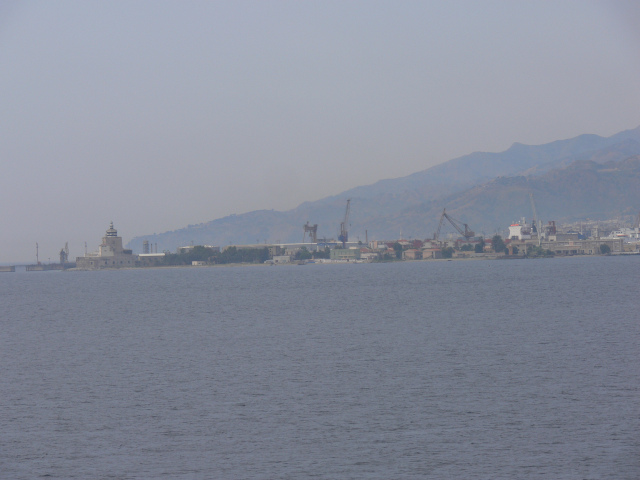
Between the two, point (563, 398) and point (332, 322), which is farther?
point (332, 322)

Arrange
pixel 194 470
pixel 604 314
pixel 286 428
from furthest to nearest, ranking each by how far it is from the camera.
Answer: pixel 604 314 < pixel 286 428 < pixel 194 470

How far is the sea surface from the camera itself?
2462 cm

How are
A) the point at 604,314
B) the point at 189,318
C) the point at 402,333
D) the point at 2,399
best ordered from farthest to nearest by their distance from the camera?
the point at 189,318
the point at 604,314
the point at 402,333
the point at 2,399

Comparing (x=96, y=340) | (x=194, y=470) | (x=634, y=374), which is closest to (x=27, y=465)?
(x=194, y=470)

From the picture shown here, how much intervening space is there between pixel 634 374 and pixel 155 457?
75.5ft

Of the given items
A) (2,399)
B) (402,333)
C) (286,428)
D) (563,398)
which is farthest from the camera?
(402,333)

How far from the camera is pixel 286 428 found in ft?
93.4

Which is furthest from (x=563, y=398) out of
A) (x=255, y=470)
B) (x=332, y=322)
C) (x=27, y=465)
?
(x=332, y=322)

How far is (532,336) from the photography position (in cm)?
5109

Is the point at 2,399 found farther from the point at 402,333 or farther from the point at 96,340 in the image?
the point at 402,333

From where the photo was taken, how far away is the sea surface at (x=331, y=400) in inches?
969

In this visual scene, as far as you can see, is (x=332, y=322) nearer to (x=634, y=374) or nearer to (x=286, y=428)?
(x=634, y=374)

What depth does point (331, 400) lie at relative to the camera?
32688mm

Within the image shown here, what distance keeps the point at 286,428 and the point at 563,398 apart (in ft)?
38.9
